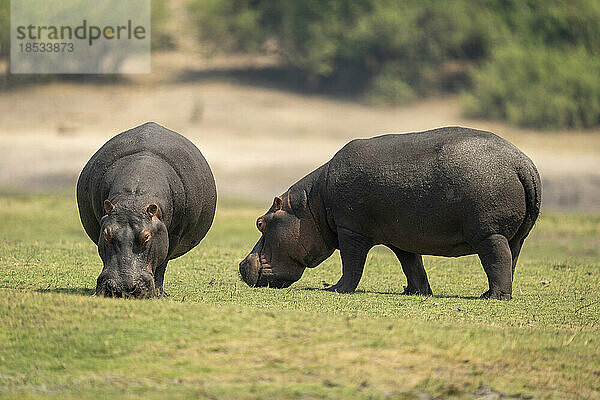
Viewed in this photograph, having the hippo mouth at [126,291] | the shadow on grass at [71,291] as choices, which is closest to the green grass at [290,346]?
the shadow on grass at [71,291]

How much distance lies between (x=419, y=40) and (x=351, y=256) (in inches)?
1083

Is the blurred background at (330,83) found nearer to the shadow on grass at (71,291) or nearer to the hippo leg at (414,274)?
the hippo leg at (414,274)

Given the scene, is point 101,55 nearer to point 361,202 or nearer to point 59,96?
point 59,96

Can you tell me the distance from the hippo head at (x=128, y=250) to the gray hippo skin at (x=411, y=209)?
2.48 m

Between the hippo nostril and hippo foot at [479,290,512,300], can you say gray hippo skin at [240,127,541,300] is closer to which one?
hippo foot at [479,290,512,300]

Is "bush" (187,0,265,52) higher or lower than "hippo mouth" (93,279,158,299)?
higher

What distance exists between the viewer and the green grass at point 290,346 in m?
6.35

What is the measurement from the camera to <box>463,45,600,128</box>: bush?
1264 inches

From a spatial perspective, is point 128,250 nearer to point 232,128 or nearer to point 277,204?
point 277,204

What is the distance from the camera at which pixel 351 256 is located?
10125 millimetres

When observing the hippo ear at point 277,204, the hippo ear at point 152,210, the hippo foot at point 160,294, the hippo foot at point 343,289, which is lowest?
the hippo foot at point 343,289

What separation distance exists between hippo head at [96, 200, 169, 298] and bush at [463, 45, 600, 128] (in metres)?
25.3

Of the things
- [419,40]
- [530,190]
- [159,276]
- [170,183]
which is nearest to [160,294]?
[159,276]

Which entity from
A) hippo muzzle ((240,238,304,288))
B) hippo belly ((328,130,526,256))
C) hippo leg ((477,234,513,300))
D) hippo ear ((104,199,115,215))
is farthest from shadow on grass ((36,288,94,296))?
hippo leg ((477,234,513,300))
